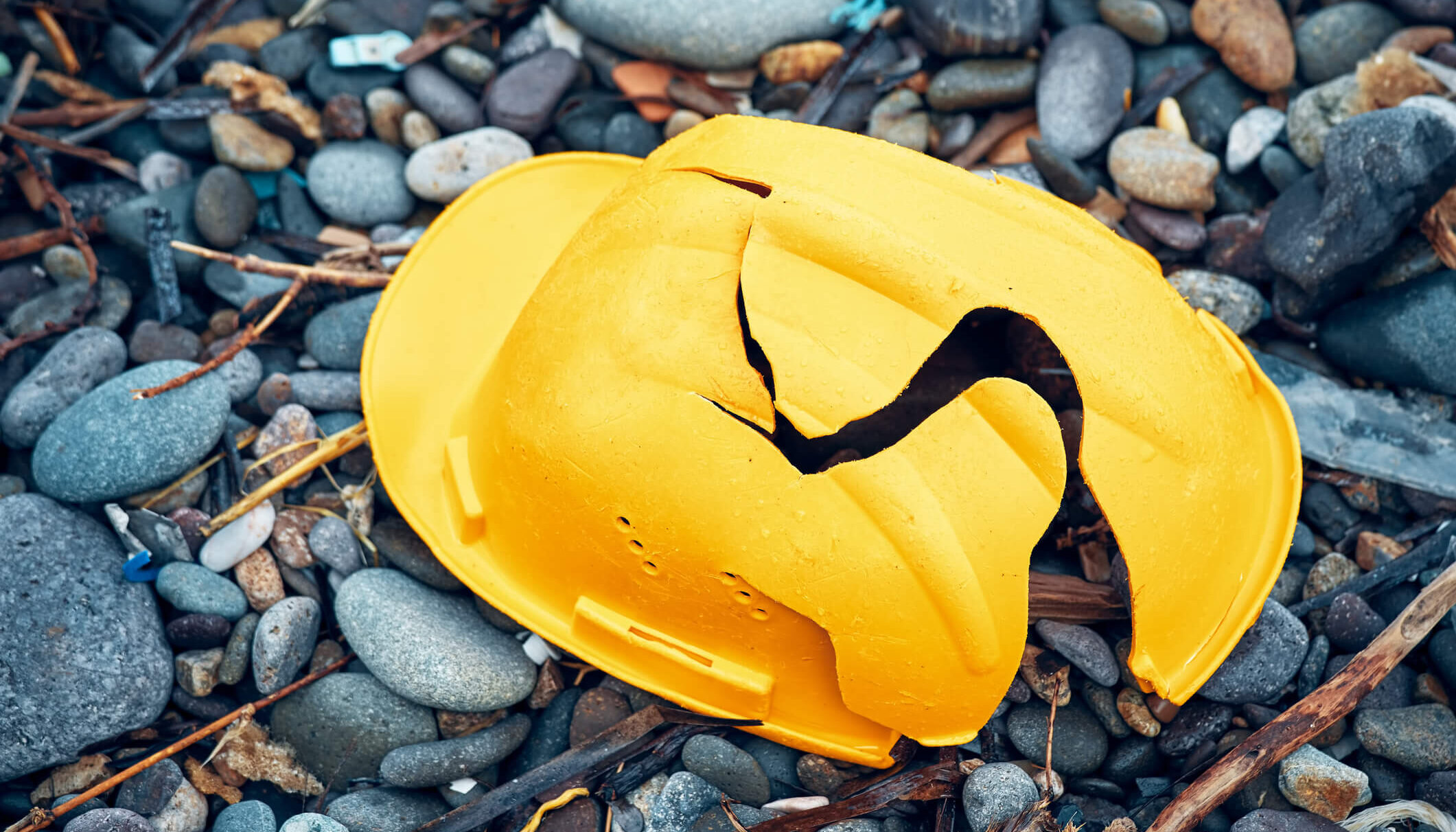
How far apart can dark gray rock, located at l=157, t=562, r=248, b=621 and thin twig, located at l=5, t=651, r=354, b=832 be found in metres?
0.31

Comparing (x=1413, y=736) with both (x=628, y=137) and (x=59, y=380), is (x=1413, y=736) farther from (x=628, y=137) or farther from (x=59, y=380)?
(x=59, y=380)

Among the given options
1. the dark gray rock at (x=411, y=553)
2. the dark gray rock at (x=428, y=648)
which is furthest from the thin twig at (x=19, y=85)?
the dark gray rock at (x=428, y=648)

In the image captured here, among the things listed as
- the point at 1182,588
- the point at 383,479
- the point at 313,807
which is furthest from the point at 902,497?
the point at 313,807

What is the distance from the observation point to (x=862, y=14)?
3.94m

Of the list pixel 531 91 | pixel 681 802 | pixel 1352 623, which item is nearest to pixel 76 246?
pixel 531 91

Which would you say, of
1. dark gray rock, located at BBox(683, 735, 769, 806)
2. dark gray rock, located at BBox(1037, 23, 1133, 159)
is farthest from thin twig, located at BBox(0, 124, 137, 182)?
dark gray rock, located at BBox(1037, 23, 1133, 159)

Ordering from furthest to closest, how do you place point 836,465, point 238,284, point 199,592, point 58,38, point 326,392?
point 58,38 < point 238,284 < point 326,392 < point 199,592 < point 836,465

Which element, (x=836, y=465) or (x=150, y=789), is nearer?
(x=836, y=465)

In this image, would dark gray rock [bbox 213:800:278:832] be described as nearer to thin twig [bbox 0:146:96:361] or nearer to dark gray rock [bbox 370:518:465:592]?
dark gray rock [bbox 370:518:465:592]

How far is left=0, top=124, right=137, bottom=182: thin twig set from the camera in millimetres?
3568

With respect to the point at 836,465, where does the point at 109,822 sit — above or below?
A: below

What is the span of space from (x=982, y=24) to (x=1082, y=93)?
49 cm

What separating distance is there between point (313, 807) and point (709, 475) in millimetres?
1677

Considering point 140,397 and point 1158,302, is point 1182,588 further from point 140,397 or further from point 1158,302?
point 140,397
